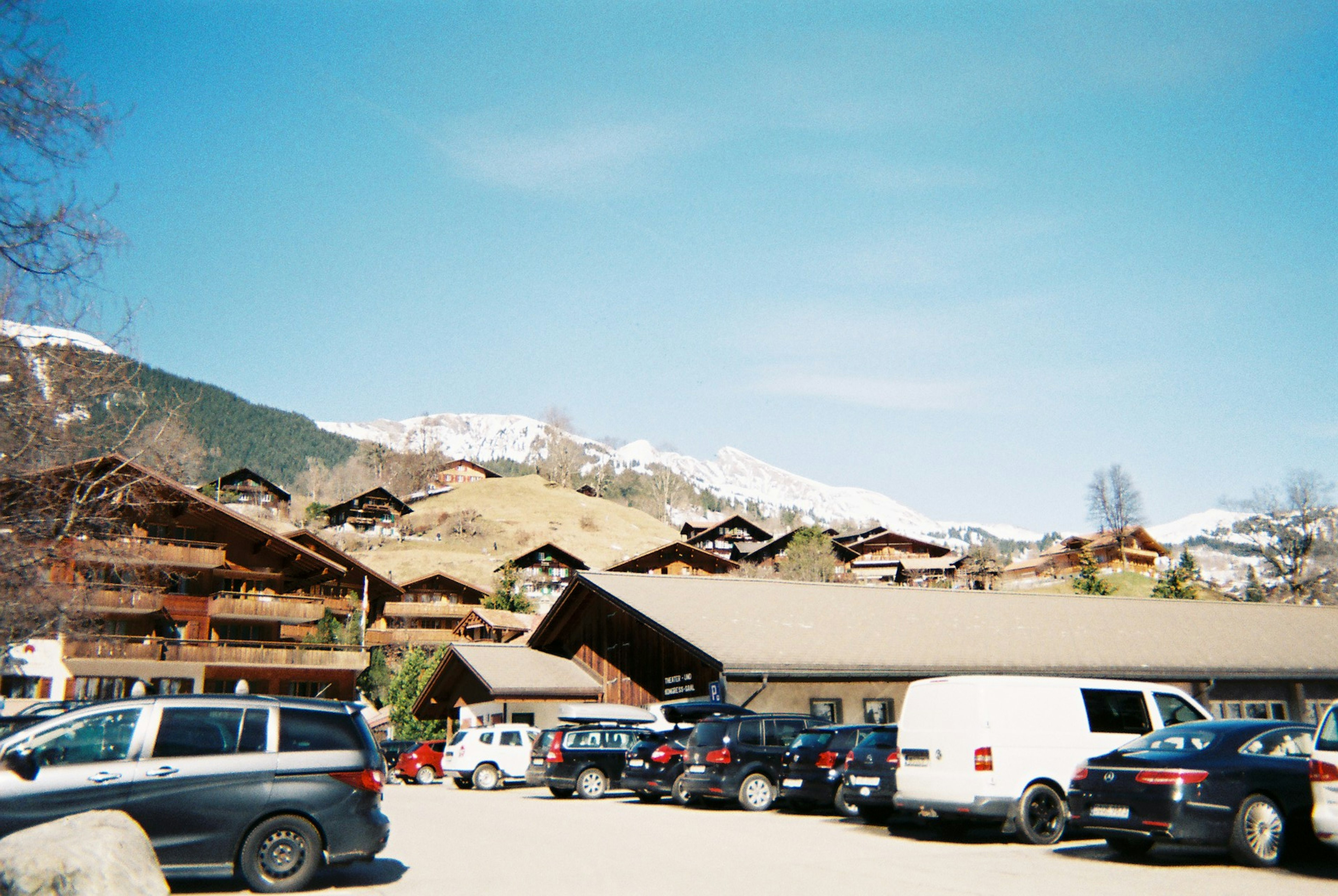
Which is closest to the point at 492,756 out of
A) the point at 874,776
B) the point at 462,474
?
the point at 874,776

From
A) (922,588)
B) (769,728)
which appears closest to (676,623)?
(769,728)

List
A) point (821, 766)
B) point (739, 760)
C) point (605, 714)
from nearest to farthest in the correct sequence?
1. point (821, 766)
2. point (739, 760)
3. point (605, 714)

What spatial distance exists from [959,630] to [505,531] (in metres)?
95.8

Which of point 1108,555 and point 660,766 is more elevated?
point 1108,555

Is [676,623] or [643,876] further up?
[676,623]

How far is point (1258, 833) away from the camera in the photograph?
10578 mm

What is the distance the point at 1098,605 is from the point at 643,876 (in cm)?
2956

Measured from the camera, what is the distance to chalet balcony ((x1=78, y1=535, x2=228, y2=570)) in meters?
39.3

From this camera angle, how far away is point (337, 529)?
11362cm

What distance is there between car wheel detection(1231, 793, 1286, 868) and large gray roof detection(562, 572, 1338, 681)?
13785 millimetres

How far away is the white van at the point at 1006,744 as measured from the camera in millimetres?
12648

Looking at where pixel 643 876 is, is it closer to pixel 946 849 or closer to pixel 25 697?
pixel 946 849

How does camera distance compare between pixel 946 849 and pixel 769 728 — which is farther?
pixel 769 728

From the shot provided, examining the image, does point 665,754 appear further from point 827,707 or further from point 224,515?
point 224,515
